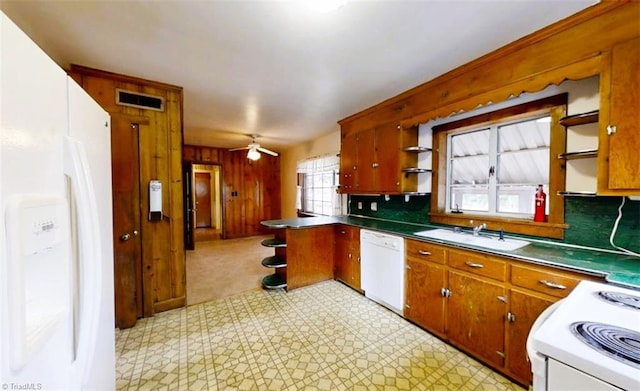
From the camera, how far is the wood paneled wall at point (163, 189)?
264cm

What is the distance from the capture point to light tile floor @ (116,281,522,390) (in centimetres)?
178

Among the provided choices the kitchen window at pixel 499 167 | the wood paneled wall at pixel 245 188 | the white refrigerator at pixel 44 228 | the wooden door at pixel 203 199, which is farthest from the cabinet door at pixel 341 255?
the wooden door at pixel 203 199

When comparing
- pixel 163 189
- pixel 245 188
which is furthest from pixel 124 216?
pixel 245 188

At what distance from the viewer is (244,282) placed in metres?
A: 3.68

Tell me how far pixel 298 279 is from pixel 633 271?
9.58 ft

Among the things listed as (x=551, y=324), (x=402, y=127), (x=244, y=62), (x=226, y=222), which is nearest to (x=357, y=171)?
(x=402, y=127)

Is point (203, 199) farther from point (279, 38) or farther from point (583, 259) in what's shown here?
point (583, 259)

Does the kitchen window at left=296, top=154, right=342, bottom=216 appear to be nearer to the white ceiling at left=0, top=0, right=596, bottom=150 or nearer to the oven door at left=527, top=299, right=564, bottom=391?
the white ceiling at left=0, top=0, right=596, bottom=150

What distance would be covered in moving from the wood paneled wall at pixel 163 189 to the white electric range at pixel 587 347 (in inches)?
120

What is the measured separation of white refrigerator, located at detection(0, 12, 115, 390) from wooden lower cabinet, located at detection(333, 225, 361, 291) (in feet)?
8.51

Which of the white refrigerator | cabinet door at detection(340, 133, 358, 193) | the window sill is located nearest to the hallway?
cabinet door at detection(340, 133, 358, 193)

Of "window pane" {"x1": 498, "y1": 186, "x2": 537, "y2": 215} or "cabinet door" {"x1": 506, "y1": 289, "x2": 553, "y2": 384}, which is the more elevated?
"window pane" {"x1": 498, "y1": 186, "x2": 537, "y2": 215}

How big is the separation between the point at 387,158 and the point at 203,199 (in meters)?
7.60

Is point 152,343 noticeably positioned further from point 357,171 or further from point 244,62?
point 357,171
